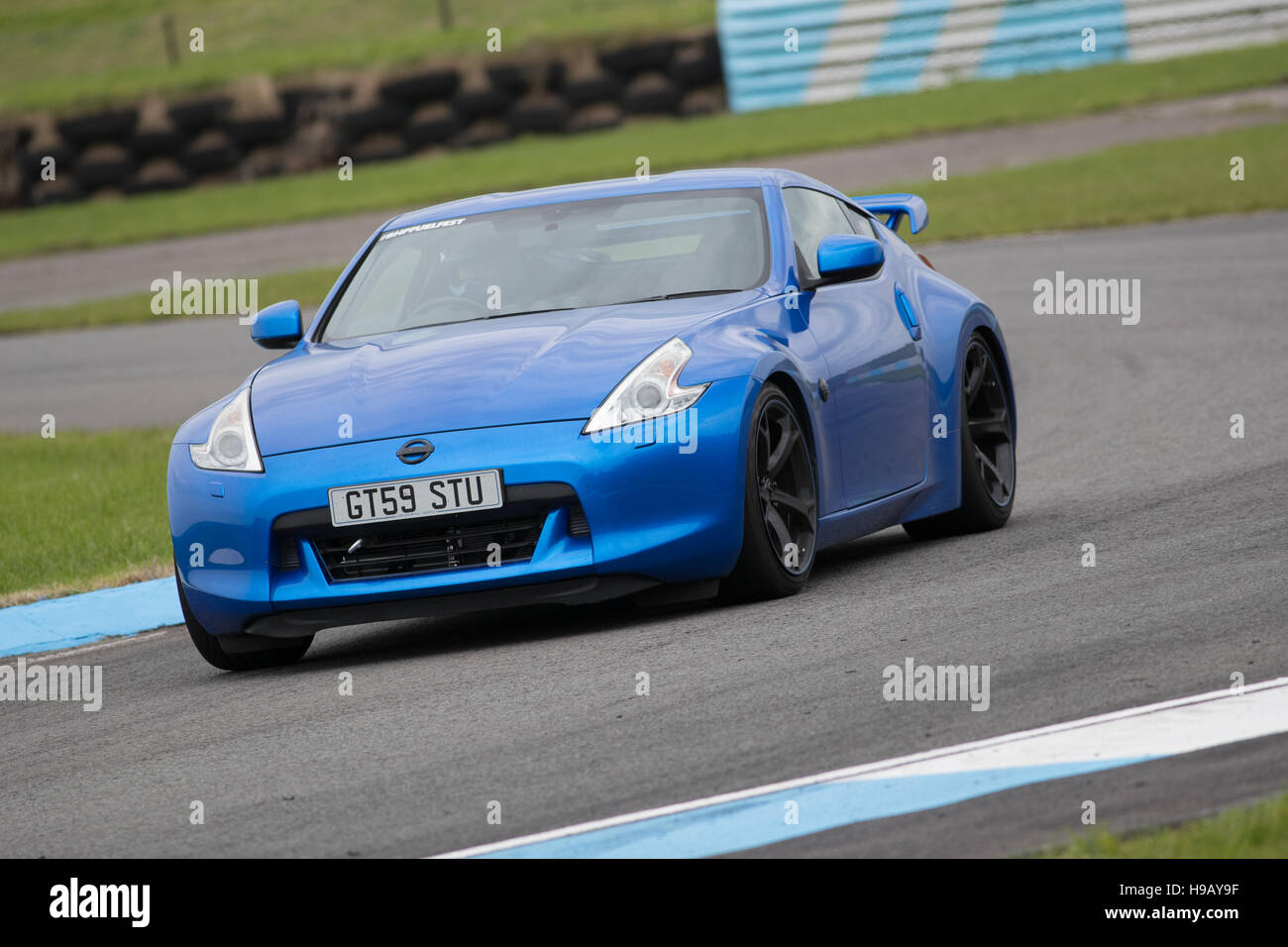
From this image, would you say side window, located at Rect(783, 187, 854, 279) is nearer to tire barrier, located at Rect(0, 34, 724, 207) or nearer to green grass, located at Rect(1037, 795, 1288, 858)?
green grass, located at Rect(1037, 795, 1288, 858)

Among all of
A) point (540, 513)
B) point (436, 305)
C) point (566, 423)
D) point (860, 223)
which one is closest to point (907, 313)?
point (860, 223)

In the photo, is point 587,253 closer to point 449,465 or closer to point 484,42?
point 449,465

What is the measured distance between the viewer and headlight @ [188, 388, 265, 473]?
20.6 ft

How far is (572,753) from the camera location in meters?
4.75

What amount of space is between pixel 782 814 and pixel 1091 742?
735 millimetres

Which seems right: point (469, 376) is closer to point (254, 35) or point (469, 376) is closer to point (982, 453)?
point (982, 453)

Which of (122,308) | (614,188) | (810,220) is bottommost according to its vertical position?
(122,308)

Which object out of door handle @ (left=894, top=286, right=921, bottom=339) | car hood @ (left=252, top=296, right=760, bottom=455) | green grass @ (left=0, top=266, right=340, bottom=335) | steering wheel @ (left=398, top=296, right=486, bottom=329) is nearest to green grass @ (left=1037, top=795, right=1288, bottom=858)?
car hood @ (left=252, top=296, right=760, bottom=455)

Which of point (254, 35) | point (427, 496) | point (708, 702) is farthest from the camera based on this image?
point (254, 35)

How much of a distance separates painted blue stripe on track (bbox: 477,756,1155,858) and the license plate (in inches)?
77.9

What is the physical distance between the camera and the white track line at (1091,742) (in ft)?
13.9

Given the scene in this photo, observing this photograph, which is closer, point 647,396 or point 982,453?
point 647,396

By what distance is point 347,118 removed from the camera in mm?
30562
